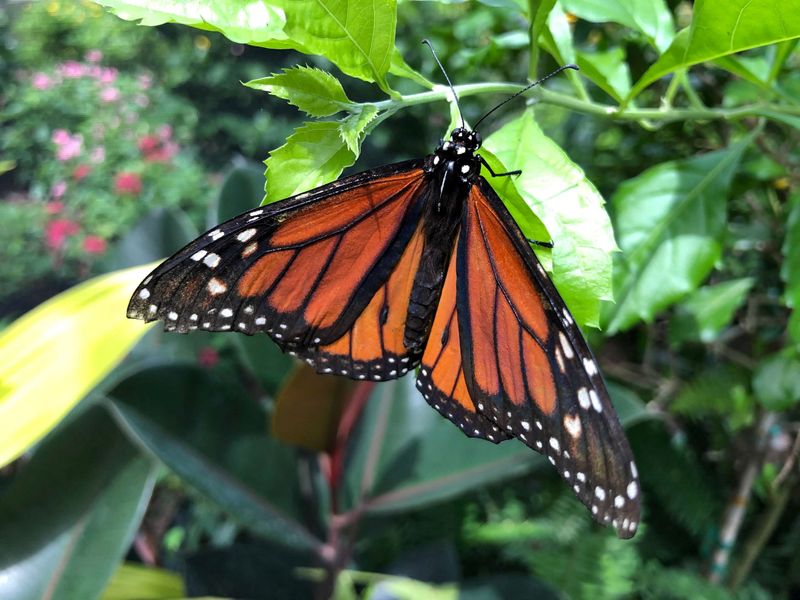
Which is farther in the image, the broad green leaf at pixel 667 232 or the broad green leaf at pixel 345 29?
the broad green leaf at pixel 667 232

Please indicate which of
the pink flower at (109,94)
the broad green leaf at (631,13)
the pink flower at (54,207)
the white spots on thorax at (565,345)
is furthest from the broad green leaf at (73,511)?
the pink flower at (109,94)

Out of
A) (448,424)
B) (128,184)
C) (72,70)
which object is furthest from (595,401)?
(72,70)

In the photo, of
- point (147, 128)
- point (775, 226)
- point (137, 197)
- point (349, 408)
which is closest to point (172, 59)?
point (147, 128)

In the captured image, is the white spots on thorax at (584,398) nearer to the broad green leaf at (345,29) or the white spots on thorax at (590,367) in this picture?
the white spots on thorax at (590,367)

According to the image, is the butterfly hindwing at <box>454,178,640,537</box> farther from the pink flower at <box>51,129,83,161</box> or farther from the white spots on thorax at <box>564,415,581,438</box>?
the pink flower at <box>51,129,83,161</box>

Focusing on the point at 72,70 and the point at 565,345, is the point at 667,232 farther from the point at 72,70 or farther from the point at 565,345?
the point at 72,70

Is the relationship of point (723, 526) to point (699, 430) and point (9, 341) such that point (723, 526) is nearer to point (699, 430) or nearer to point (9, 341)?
point (699, 430)
